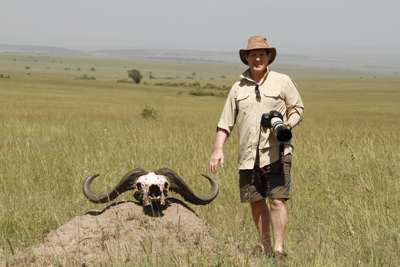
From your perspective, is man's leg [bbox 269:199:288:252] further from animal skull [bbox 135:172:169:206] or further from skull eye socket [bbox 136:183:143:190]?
skull eye socket [bbox 136:183:143:190]

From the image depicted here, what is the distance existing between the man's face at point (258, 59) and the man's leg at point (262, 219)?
1242 millimetres

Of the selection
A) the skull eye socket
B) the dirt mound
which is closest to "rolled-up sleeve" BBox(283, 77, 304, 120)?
the dirt mound

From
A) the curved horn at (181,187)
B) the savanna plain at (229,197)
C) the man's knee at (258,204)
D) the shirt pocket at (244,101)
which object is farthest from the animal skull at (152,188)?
the shirt pocket at (244,101)

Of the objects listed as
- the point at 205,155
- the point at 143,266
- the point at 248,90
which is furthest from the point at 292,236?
the point at 205,155

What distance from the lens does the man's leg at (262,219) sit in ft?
19.6

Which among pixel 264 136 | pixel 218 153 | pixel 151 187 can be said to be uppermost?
pixel 264 136

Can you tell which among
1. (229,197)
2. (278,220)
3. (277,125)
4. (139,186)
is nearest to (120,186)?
(139,186)

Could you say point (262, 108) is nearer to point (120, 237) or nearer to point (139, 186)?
point (139, 186)

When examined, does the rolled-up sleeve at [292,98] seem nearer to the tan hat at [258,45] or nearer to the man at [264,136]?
the man at [264,136]

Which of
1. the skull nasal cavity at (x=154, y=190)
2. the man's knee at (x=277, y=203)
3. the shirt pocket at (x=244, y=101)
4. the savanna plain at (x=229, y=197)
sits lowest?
the savanna plain at (x=229, y=197)

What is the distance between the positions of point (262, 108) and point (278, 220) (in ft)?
3.33

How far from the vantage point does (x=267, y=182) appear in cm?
575

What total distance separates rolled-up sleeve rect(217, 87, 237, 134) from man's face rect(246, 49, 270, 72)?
0.33 meters

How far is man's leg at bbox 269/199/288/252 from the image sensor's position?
18.7 ft
